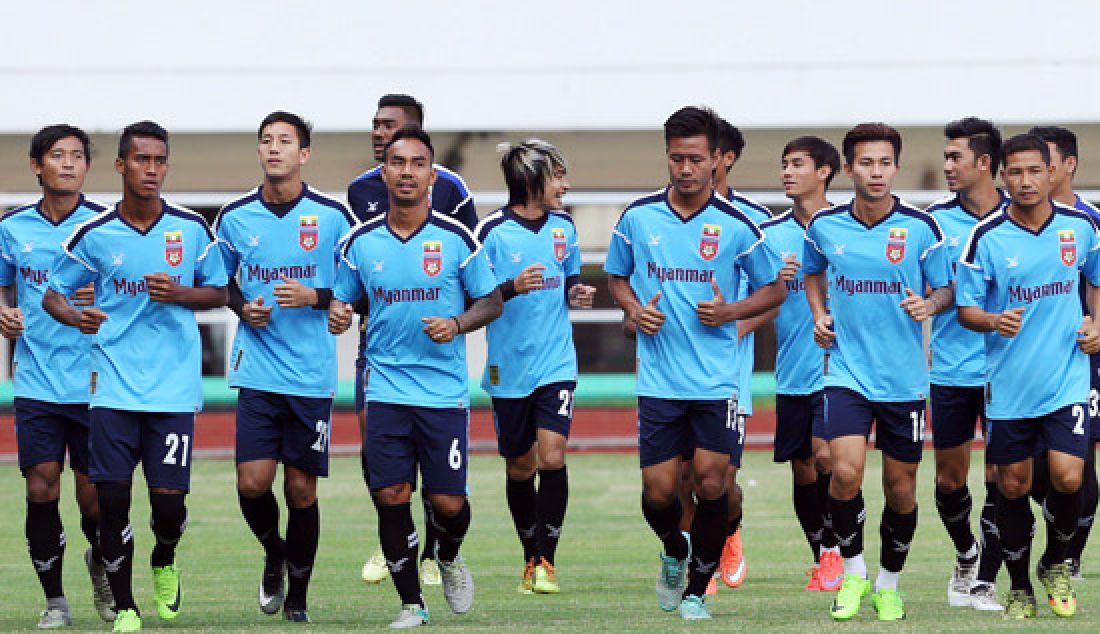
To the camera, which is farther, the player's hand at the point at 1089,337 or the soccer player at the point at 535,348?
the soccer player at the point at 535,348

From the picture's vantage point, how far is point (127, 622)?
938 centimetres

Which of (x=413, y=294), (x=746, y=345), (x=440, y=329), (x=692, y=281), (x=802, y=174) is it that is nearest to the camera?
(x=440, y=329)

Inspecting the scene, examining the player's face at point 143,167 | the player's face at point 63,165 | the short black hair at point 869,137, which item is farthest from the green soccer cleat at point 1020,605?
the player's face at point 63,165

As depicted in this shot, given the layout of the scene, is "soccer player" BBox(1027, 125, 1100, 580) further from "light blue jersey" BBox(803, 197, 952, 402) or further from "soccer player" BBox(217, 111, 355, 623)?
"soccer player" BBox(217, 111, 355, 623)

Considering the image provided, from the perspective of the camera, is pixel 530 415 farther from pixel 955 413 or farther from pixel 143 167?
pixel 143 167

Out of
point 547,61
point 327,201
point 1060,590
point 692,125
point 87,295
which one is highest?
point 547,61

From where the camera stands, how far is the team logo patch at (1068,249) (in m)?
9.58

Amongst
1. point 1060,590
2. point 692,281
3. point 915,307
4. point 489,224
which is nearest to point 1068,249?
point 915,307

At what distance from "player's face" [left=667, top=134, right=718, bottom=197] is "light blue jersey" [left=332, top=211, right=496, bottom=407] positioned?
101cm

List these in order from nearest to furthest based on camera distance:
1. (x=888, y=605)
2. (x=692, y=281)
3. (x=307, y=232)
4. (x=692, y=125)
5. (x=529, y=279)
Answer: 1. (x=888, y=605)
2. (x=692, y=125)
3. (x=692, y=281)
4. (x=307, y=232)
5. (x=529, y=279)

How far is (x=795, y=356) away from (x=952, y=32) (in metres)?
17.4

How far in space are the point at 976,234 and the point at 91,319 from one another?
3950 millimetres

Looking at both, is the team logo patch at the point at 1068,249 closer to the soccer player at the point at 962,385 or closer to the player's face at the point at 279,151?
A: the soccer player at the point at 962,385

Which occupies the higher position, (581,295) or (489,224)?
(489,224)
